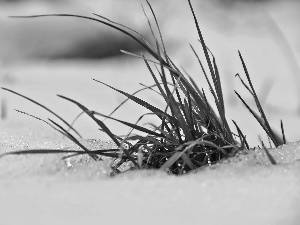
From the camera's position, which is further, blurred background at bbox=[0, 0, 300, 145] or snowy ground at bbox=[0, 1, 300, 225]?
blurred background at bbox=[0, 0, 300, 145]

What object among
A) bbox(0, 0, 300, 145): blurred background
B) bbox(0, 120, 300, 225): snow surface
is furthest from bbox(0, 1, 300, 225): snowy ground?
bbox(0, 0, 300, 145): blurred background

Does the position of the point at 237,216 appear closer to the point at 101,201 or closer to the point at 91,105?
the point at 101,201

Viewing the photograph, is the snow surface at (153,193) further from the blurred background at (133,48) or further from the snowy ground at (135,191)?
the blurred background at (133,48)

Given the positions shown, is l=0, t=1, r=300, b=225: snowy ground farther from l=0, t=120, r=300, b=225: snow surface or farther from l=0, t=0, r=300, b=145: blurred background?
l=0, t=0, r=300, b=145: blurred background

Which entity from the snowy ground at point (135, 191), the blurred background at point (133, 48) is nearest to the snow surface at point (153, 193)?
the snowy ground at point (135, 191)

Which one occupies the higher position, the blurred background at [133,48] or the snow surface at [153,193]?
the snow surface at [153,193]
